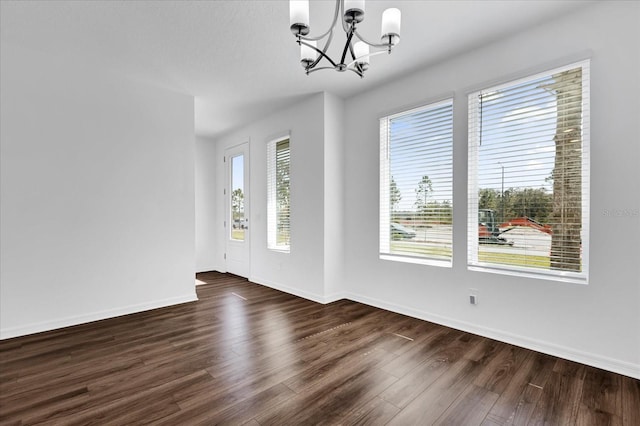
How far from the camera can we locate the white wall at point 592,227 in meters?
2.29

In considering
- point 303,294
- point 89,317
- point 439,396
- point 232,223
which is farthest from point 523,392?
point 232,223

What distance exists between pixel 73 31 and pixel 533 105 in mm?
4217

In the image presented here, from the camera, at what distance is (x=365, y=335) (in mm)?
3062

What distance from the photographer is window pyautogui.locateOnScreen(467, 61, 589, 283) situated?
2551 mm

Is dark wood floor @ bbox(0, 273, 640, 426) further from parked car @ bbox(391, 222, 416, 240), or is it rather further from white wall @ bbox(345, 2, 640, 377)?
parked car @ bbox(391, 222, 416, 240)

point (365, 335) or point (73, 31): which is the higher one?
point (73, 31)

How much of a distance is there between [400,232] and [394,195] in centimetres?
48

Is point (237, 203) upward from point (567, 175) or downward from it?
downward

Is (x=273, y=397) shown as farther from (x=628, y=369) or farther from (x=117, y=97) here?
(x=117, y=97)

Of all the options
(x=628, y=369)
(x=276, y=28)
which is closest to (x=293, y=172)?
(x=276, y=28)

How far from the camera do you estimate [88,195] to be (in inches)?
137

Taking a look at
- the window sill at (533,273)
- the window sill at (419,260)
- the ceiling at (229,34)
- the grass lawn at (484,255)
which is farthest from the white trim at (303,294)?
the ceiling at (229,34)

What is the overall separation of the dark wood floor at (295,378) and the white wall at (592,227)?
0.21 metres

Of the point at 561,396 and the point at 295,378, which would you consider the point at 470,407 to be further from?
the point at 295,378
